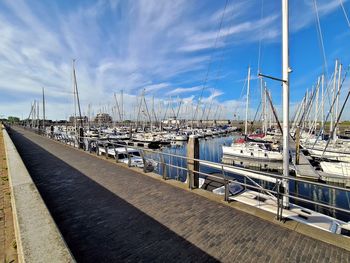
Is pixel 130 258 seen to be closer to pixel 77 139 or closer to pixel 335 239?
pixel 335 239

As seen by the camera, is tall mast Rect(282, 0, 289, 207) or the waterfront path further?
tall mast Rect(282, 0, 289, 207)

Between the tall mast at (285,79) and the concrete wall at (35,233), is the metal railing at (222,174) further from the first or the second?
the concrete wall at (35,233)

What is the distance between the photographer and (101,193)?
19.3ft

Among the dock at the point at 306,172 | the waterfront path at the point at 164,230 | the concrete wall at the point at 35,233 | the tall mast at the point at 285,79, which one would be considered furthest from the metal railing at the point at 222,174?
the dock at the point at 306,172

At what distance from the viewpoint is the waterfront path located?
3154 millimetres

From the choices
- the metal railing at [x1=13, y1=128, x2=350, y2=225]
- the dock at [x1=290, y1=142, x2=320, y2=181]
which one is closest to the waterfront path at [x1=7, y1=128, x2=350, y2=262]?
the metal railing at [x1=13, y1=128, x2=350, y2=225]

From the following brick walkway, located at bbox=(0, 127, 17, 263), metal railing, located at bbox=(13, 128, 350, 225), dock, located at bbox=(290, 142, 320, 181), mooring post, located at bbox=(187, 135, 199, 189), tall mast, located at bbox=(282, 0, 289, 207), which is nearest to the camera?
brick walkway, located at bbox=(0, 127, 17, 263)

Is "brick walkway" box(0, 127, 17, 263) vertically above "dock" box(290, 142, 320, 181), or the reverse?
"brick walkway" box(0, 127, 17, 263)

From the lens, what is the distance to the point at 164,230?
12.7 ft

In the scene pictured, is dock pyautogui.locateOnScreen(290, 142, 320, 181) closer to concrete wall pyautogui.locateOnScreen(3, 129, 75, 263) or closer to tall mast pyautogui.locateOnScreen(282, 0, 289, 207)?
tall mast pyautogui.locateOnScreen(282, 0, 289, 207)

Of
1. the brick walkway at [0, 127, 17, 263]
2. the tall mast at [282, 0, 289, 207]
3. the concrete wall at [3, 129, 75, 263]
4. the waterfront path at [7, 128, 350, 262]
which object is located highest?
the tall mast at [282, 0, 289, 207]

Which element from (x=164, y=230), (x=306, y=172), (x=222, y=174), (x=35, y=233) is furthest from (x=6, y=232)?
(x=306, y=172)

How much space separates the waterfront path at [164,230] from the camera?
3.15 m

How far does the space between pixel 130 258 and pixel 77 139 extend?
1516 centimetres
